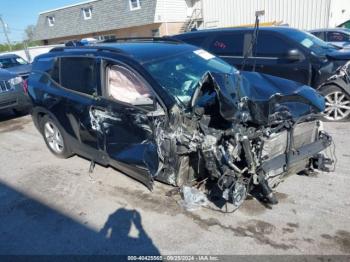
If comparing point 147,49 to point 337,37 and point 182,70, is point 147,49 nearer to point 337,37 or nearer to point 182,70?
point 182,70

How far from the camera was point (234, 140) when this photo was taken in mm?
3029

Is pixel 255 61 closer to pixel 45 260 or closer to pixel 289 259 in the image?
pixel 289 259

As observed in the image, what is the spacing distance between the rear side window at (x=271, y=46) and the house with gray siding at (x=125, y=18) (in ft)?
63.1

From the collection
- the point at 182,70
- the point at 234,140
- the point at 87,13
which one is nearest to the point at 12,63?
the point at 182,70

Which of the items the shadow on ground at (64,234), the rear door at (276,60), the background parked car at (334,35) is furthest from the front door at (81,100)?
the background parked car at (334,35)

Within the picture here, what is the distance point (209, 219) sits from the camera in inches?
131

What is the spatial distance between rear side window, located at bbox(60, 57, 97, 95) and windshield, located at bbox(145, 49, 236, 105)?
34.7 inches

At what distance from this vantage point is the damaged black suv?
311 cm

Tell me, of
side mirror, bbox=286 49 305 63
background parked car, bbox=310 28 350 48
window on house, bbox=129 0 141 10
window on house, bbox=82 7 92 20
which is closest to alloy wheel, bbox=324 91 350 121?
side mirror, bbox=286 49 305 63

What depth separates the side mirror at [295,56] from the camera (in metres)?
5.82

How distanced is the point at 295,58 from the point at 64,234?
503cm

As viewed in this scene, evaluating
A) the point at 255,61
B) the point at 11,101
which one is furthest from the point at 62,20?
the point at 255,61

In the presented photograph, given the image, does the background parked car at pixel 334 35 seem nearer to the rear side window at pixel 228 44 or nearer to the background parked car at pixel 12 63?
the rear side window at pixel 228 44

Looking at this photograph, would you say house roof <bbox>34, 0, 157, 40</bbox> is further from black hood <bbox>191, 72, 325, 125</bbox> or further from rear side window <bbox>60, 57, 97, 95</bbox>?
black hood <bbox>191, 72, 325, 125</bbox>
